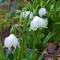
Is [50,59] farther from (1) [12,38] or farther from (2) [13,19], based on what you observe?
(2) [13,19]

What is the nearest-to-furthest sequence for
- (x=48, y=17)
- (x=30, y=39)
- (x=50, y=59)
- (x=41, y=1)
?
(x=50, y=59) < (x=30, y=39) < (x=48, y=17) < (x=41, y=1)

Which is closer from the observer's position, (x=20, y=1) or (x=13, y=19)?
(x=13, y=19)

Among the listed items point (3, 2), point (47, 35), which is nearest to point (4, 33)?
point (47, 35)

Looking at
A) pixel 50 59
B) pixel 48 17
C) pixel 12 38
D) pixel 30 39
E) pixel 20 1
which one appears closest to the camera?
pixel 12 38

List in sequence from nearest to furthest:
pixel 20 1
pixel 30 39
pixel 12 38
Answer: pixel 12 38 < pixel 30 39 < pixel 20 1

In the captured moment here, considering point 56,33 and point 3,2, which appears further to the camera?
point 3,2

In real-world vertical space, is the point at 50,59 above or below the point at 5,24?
below

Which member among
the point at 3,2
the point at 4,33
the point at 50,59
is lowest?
the point at 50,59

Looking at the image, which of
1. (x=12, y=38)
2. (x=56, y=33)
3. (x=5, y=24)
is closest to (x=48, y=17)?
(x=56, y=33)

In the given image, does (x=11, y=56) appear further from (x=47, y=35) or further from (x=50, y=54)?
(x=47, y=35)
